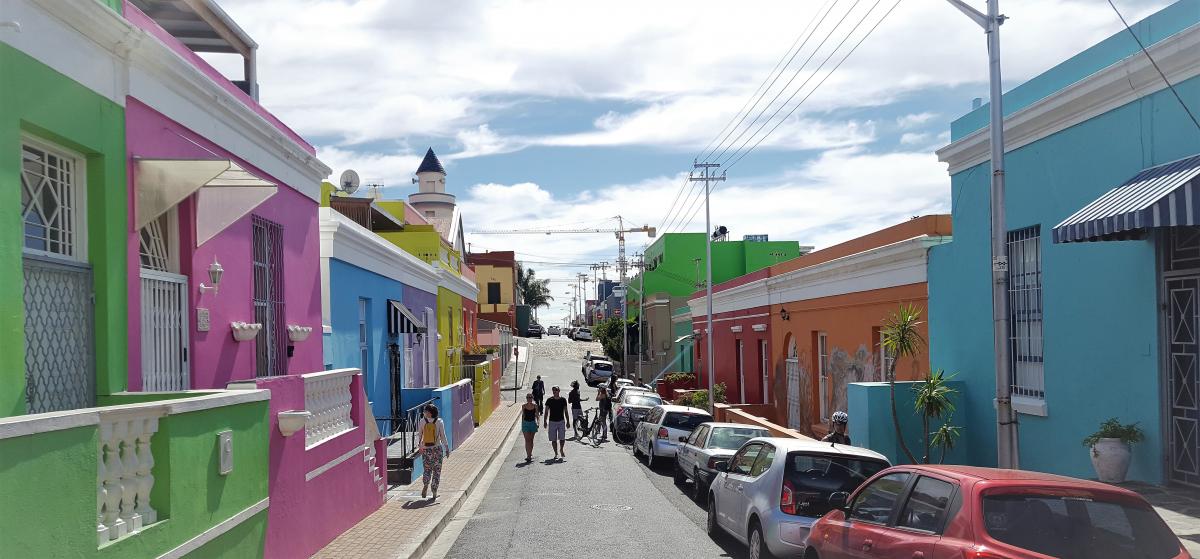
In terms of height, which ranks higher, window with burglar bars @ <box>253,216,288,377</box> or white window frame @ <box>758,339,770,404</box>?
window with burglar bars @ <box>253,216,288,377</box>

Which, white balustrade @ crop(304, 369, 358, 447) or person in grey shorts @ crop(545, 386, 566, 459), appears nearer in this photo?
white balustrade @ crop(304, 369, 358, 447)

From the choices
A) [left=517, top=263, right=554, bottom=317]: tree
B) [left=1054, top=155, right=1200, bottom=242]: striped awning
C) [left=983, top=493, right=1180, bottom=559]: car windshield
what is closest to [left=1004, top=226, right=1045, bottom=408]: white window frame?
[left=1054, top=155, right=1200, bottom=242]: striped awning

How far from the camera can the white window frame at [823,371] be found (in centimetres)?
2408

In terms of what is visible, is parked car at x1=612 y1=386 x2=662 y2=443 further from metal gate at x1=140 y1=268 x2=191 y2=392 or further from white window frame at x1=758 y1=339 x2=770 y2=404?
metal gate at x1=140 y1=268 x2=191 y2=392

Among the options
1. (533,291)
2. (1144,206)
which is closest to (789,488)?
(1144,206)

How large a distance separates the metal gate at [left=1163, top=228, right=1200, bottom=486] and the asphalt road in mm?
5191

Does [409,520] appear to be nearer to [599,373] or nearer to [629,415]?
[629,415]

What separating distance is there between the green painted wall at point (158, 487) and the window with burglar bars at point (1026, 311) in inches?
426

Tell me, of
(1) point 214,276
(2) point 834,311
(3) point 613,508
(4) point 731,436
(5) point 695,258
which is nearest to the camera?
(1) point 214,276

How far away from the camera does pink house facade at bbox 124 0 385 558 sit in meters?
8.61

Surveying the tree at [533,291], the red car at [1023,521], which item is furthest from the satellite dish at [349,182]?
the tree at [533,291]

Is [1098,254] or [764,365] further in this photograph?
[764,365]

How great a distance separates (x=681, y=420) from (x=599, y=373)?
120 ft

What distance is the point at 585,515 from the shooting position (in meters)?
14.0
